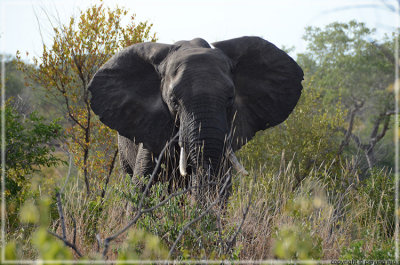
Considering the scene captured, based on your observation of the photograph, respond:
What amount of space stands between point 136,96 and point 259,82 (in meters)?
1.54

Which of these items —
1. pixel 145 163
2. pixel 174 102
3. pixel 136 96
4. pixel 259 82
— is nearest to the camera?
→ pixel 174 102

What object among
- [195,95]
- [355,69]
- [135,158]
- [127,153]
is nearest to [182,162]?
[195,95]

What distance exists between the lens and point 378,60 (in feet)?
62.0

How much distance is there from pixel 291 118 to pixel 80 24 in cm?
478

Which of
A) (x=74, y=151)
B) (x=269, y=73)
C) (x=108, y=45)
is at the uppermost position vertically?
(x=108, y=45)

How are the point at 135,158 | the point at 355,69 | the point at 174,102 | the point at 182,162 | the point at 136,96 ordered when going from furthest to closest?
the point at 355,69, the point at 135,158, the point at 136,96, the point at 174,102, the point at 182,162

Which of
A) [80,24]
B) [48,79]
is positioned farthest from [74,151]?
[80,24]

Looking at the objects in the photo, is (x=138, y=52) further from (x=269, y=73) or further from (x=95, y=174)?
(x=95, y=174)

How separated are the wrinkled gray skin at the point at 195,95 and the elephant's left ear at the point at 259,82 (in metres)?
0.01

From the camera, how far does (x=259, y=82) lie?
6320 mm

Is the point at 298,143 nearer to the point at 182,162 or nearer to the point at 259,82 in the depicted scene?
the point at 259,82

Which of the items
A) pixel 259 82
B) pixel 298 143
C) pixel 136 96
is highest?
pixel 259 82

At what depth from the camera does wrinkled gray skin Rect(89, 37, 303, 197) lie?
5055 mm

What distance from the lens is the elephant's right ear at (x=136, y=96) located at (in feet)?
18.9
